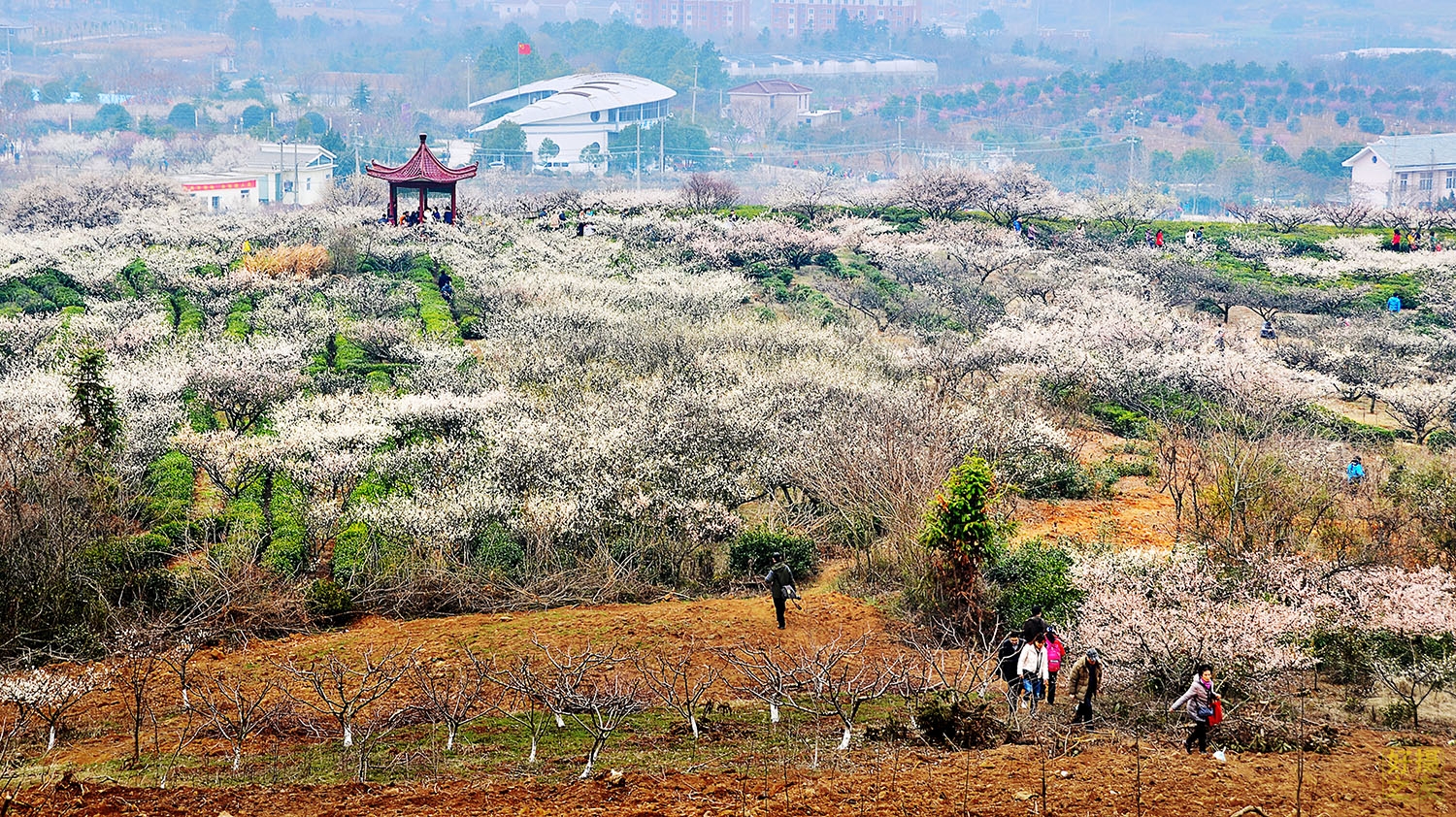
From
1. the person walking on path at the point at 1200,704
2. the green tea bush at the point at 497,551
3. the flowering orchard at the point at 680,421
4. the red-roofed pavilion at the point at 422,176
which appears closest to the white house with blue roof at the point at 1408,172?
the flowering orchard at the point at 680,421

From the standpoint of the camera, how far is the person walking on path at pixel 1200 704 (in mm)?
15295

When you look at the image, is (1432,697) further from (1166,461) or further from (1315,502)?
(1166,461)

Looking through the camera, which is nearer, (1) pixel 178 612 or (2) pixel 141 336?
(1) pixel 178 612

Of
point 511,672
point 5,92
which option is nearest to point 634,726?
point 511,672

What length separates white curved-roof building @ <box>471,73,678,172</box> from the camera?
151 meters

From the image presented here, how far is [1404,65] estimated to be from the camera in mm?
198250

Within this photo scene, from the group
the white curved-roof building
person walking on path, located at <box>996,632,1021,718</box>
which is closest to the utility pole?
the white curved-roof building

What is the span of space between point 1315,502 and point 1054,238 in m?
44.8

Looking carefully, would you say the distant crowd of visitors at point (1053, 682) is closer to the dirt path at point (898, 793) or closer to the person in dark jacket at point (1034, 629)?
the person in dark jacket at point (1034, 629)

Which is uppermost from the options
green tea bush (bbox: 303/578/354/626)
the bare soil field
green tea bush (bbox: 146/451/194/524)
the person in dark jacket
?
the person in dark jacket

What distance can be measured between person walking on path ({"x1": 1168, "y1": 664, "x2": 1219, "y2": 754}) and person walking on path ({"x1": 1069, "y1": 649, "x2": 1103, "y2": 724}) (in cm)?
106

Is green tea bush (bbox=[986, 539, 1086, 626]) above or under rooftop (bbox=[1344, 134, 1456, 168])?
under

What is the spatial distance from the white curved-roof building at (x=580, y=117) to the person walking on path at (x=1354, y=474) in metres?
124

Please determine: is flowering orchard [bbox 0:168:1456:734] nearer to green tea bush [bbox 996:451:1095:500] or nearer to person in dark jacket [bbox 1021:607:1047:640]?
green tea bush [bbox 996:451:1095:500]
